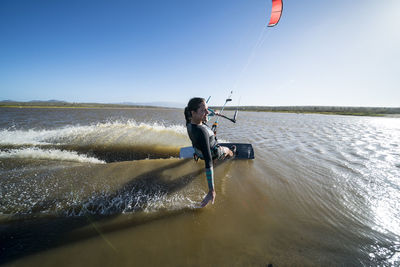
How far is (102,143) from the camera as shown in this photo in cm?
732

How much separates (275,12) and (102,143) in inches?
418

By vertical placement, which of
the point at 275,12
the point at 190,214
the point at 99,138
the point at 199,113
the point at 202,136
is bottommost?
the point at 190,214

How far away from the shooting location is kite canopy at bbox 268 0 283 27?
725 cm

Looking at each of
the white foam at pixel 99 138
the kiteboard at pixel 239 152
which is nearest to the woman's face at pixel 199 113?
the kiteboard at pixel 239 152

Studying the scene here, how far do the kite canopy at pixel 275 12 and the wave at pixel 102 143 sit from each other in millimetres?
7503

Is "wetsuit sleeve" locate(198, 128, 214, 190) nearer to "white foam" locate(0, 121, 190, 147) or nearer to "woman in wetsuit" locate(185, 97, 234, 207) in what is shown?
"woman in wetsuit" locate(185, 97, 234, 207)

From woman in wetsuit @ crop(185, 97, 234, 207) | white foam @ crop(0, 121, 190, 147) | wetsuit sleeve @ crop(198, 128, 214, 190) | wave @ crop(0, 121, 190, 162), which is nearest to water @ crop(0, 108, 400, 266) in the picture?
woman in wetsuit @ crop(185, 97, 234, 207)

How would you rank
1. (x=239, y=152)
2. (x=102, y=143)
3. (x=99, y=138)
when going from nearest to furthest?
(x=239, y=152) < (x=102, y=143) < (x=99, y=138)

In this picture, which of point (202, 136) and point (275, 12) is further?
point (275, 12)

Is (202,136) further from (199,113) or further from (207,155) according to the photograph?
(199,113)

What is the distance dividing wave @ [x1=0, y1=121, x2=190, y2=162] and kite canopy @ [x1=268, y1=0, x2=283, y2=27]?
7503 mm

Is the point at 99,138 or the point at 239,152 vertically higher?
the point at 99,138

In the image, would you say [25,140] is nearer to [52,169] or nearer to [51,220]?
[52,169]

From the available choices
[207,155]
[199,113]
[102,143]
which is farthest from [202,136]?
[102,143]
